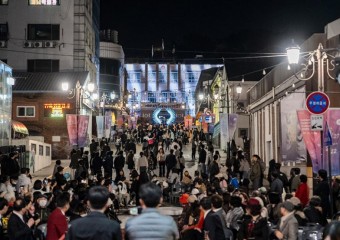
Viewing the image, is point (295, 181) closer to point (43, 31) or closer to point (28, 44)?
point (28, 44)

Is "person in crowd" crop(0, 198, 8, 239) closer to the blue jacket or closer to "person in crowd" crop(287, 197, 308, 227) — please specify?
"person in crowd" crop(287, 197, 308, 227)

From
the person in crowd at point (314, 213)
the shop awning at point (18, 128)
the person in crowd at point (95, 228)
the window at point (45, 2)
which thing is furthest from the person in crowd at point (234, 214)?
the window at point (45, 2)

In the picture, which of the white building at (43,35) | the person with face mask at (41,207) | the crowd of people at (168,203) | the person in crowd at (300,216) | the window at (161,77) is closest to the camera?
the crowd of people at (168,203)

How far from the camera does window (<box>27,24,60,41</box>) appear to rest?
50531 mm

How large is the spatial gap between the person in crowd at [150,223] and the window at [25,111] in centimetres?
4107

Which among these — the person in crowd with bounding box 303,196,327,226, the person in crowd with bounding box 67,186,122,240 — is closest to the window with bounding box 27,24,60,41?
the person in crowd with bounding box 303,196,327,226

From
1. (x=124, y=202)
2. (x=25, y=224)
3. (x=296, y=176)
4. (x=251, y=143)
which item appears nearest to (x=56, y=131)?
(x=251, y=143)

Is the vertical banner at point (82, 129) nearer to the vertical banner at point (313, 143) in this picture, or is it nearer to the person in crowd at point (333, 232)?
the vertical banner at point (313, 143)

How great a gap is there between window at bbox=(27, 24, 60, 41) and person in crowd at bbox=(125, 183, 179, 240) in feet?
152

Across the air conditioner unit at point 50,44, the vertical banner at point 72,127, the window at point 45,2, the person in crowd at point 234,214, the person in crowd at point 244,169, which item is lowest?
the person in crowd at point 234,214

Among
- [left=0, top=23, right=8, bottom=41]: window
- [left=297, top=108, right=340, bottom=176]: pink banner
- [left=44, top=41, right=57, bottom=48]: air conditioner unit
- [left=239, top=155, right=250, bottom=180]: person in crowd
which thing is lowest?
[left=239, top=155, right=250, bottom=180]: person in crowd

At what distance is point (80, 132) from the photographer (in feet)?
101

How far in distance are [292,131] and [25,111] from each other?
87.5 ft

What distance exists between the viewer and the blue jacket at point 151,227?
5.83 metres
